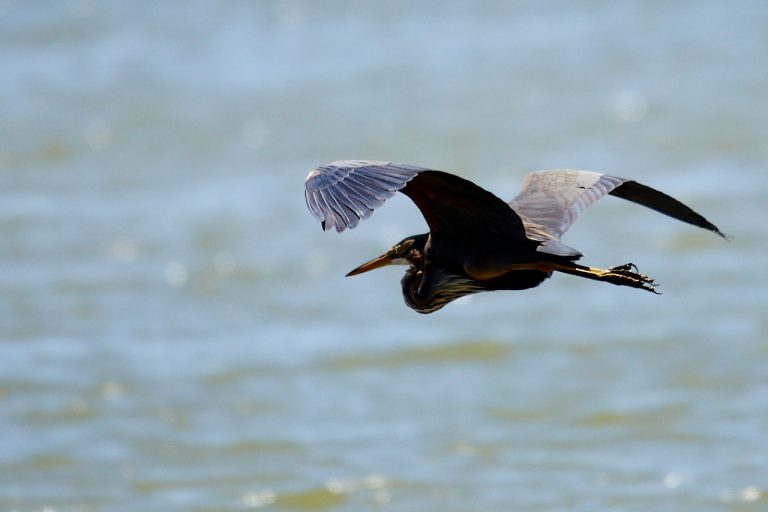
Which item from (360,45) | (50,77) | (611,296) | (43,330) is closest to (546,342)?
(611,296)

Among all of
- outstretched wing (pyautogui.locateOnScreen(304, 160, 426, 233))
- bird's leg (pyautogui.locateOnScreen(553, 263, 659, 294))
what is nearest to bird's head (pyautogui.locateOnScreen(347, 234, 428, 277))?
bird's leg (pyautogui.locateOnScreen(553, 263, 659, 294))

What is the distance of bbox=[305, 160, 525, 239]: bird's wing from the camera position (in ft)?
13.9

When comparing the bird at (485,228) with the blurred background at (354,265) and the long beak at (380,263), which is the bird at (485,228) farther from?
the blurred background at (354,265)

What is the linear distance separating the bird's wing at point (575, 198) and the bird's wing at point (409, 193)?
1.07ft

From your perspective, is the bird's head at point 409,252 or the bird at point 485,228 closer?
the bird at point 485,228

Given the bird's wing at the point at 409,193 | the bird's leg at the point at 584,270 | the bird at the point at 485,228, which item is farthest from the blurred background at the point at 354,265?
the bird's wing at the point at 409,193

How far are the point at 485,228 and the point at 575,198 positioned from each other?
A: 22.5 inches

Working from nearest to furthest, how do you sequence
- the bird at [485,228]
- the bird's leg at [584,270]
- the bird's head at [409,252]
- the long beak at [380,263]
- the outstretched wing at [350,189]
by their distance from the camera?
the outstretched wing at [350,189] → the bird at [485,228] → the bird's leg at [584,270] → the bird's head at [409,252] → the long beak at [380,263]

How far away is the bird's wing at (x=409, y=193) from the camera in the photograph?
425cm

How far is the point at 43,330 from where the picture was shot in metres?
11.0

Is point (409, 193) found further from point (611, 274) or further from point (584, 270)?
point (611, 274)

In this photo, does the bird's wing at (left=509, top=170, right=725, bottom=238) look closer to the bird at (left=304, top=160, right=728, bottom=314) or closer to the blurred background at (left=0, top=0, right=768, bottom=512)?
the bird at (left=304, top=160, right=728, bottom=314)

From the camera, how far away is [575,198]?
5629 millimetres

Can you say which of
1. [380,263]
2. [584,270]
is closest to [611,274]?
[584,270]
